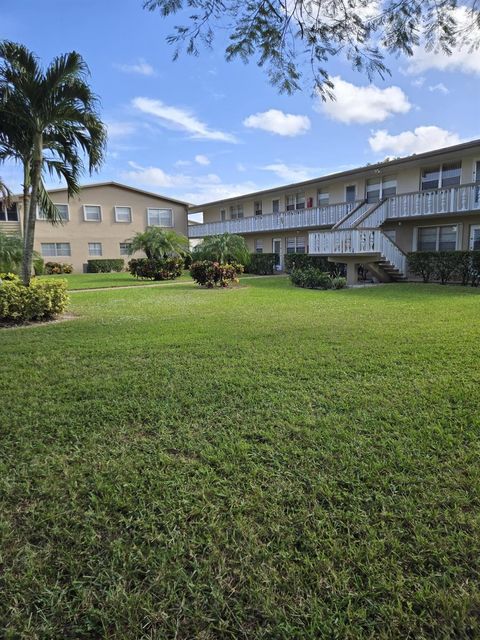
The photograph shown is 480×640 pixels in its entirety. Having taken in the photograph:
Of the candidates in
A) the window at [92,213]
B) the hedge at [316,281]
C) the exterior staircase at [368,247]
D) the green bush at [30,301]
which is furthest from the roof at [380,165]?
the green bush at [30,301]

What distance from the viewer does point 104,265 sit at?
3162 cm

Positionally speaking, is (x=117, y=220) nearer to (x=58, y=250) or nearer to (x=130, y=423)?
(x=58, y=250)

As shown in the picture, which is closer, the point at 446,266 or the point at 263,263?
the point at 446,266

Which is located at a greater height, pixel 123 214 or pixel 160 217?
pixel 123 214

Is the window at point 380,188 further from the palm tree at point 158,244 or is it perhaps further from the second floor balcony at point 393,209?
the palm tree at point 158,244

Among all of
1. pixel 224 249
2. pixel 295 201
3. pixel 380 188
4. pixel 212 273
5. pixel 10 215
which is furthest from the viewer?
pixel 10 215

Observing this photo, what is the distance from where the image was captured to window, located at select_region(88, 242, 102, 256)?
32219 millimetres

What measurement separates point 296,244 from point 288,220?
7.28ft

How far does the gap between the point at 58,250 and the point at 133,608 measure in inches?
1293

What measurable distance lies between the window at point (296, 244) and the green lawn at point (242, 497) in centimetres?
2065

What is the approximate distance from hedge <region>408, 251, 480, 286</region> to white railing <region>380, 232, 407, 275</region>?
13.9 inches

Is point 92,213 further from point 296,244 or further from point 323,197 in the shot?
point 323,197

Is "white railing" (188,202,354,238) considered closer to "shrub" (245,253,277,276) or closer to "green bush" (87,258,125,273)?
"shrub" (245,253,277,276)

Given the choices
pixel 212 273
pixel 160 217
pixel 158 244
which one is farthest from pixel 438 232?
pixel 160 217
